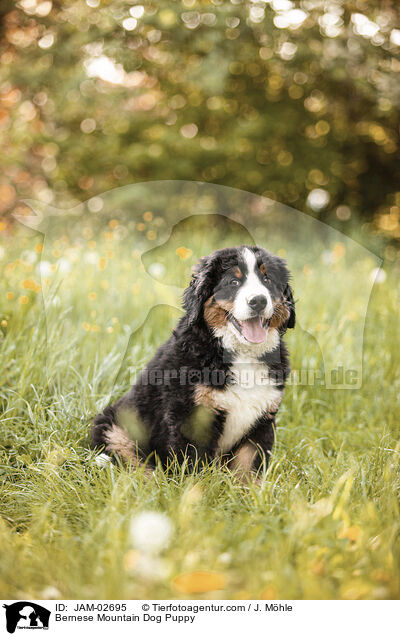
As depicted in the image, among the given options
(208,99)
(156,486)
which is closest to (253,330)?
(156,486)

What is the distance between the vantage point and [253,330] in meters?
2.65

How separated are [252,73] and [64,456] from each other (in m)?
4.49

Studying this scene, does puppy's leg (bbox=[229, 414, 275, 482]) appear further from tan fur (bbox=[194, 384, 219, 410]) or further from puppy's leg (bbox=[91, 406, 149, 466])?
puppy's leg (bbox=[91, 406, 149, 466])

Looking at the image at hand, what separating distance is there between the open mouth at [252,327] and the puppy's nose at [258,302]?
0.12 metres

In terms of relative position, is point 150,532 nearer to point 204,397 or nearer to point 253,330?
point 204,397

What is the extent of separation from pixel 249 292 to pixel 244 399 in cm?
56

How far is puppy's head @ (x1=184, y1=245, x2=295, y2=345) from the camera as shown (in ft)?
8.62

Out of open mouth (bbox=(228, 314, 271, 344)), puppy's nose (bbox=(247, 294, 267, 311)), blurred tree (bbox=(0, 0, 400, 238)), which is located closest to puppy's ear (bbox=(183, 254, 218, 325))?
open mouth (bbox=(228, 314, 271, 344))

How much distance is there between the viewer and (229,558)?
179cm

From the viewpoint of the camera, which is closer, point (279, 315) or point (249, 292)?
point (249, 292)

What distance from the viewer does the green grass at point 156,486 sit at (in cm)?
178

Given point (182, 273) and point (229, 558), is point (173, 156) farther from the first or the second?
point (229, 558)

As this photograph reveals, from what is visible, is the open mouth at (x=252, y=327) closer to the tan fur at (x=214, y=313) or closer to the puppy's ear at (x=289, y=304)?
the tan fur at (x=214, y=313)
